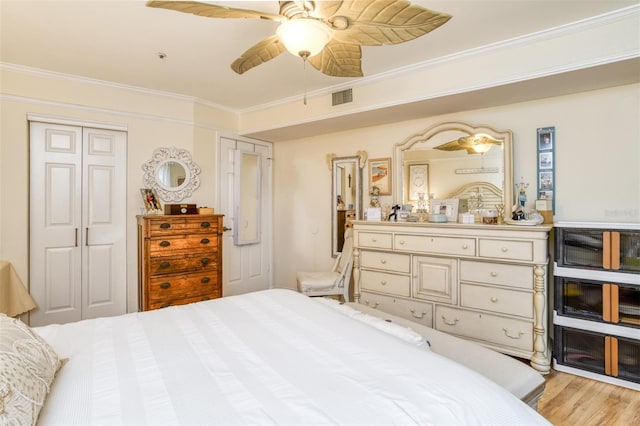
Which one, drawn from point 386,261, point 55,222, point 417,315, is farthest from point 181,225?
point 417,315

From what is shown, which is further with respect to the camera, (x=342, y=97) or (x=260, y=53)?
(x=342, y=97)

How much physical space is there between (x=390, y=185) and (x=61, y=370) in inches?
129

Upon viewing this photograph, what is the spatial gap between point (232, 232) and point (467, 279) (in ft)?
9.80

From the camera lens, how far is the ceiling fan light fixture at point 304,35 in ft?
5.13

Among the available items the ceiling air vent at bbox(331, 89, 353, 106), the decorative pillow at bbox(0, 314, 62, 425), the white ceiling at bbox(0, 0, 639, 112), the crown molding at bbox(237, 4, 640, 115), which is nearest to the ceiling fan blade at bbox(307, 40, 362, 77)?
the white ceiling at bbox(0, 0, 639, 112)

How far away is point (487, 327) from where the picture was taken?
2795 mm

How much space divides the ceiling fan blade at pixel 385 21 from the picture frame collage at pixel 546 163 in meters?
1.97

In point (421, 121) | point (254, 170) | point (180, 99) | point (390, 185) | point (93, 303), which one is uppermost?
point (180, 99)

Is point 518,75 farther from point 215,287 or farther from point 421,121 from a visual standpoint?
point 215,287

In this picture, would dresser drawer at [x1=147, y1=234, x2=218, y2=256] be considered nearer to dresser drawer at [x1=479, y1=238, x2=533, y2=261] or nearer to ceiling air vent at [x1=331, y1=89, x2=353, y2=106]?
ceiling air vent at [x1=331, y1=89, x2=353, y2=106]

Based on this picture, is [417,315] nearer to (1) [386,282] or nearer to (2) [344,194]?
(1) [386,282]

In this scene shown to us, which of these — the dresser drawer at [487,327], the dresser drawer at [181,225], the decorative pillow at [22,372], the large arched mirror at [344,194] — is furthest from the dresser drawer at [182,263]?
the dresser drawer at [487,327]

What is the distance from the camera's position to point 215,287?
377cm

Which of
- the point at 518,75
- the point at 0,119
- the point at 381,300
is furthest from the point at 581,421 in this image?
the point at 0,119
